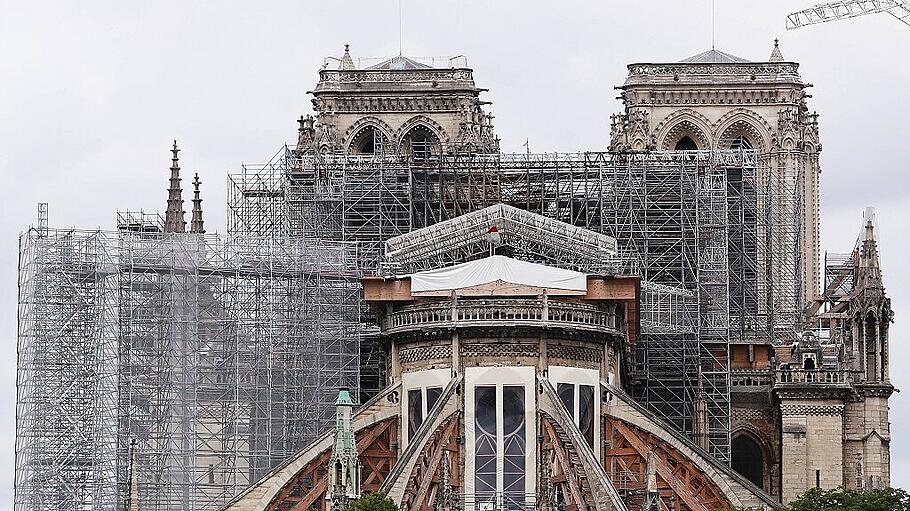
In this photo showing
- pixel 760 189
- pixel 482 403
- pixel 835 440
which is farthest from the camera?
pixel 760 189

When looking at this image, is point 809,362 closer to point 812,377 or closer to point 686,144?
point 812,377

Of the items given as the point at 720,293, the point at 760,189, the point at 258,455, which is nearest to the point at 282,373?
the point at 258,455

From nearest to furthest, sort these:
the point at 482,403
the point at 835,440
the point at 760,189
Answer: the point at 482,403
the point at 835,440
the point at 760,189

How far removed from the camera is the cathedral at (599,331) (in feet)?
375

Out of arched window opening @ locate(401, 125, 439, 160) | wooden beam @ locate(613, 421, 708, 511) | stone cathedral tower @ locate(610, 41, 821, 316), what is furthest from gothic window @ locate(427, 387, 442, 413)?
stone cathedral tower @ locate(610, 41, 821, 316)

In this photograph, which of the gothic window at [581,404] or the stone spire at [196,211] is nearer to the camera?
the gothic window at [581,404]

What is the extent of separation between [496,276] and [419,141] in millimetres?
37069

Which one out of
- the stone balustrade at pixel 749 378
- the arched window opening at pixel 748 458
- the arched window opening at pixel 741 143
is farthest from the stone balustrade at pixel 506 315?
the arched window opening at pixel 741 143

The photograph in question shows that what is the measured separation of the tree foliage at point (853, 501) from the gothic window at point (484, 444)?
10.0 metres

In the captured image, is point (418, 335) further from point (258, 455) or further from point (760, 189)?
point (760, 189)

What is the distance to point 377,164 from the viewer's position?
136 m

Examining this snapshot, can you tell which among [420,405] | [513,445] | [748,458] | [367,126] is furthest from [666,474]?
[367,126]

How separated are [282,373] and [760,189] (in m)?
30.3

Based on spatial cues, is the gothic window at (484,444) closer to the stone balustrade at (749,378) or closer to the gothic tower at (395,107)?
the stone balustrade at (749,378)
